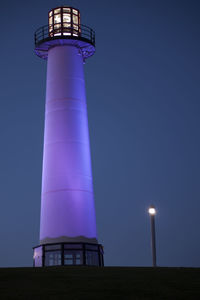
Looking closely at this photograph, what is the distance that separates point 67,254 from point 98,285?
22.1 m

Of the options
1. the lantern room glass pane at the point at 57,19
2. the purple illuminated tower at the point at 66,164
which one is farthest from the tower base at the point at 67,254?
the lantern room glass pane at the point at 57,19

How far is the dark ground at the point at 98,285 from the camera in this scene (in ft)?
57.8

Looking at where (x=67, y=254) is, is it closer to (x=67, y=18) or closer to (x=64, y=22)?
(x=64, y=22)

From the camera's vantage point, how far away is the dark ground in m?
17.6

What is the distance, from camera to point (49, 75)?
47.2 m

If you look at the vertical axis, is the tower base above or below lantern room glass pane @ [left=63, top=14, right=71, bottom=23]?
below

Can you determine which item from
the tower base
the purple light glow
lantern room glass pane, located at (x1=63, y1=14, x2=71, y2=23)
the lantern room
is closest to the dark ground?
the tower base

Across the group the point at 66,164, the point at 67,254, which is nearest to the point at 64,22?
the point at 66,164

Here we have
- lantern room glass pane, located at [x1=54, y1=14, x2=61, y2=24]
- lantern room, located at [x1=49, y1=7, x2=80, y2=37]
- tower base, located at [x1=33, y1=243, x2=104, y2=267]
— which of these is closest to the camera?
tower base, located at [x1=33, y1=243, x2=104, y2=267]

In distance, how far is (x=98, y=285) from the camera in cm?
1942

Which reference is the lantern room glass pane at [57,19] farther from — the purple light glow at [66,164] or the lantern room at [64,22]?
the purple light glow at [66,164]

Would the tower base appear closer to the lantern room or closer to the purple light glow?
the purple light glow

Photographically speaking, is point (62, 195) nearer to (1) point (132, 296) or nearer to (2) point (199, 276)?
(2) point (199, 276)

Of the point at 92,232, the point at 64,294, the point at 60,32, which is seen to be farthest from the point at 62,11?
the point at 64,294
